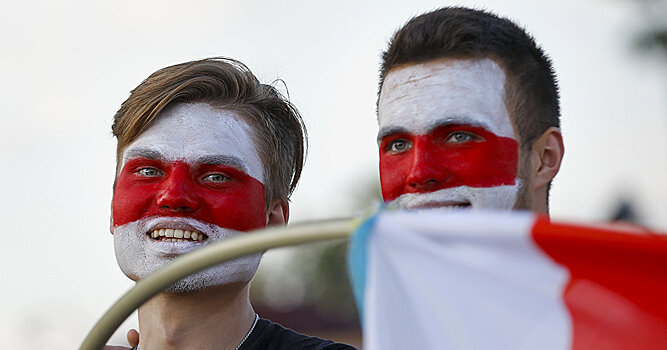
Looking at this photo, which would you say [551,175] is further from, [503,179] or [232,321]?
[232,321]

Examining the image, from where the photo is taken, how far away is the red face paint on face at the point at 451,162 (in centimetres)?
375

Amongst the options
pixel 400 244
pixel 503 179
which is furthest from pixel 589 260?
pixel 503 179

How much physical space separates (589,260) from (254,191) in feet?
7.56

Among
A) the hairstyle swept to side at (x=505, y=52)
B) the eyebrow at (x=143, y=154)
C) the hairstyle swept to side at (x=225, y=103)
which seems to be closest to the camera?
the hairstyle swept to side at (x=505, y=52)

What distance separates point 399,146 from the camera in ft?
13.0

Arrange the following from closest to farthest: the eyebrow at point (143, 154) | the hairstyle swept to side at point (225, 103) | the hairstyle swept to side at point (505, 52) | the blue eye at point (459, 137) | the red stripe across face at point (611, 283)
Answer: the red stripe across face at point (611, 283), the blue eye at point (459, 137), the hairstyle swept to side at point (505, 52), the eyebrow at point (143, 154), the hairstyle swept to side at point (225, 103)

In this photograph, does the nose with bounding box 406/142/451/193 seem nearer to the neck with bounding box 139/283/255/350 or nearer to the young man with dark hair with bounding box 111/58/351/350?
the young man with dark hair with bounding box 111/58/351/350

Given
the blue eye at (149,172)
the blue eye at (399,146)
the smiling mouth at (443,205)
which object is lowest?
the smiling mouth at (443,205)

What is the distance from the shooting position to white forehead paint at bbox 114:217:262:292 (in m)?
4.18

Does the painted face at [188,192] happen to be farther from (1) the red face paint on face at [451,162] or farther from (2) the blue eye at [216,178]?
(1) the red face paint on face at [451,162]

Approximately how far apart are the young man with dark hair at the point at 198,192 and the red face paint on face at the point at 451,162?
762 millimetres

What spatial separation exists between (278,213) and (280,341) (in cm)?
72

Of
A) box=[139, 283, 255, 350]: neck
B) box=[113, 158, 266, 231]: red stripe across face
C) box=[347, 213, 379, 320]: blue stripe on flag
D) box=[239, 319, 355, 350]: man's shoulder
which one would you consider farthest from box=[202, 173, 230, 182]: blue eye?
box=[347, 213, 379, 320]: blue stripe on flag

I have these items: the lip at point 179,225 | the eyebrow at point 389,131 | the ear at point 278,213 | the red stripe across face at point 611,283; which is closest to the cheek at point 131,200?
the lip at point 179,225
